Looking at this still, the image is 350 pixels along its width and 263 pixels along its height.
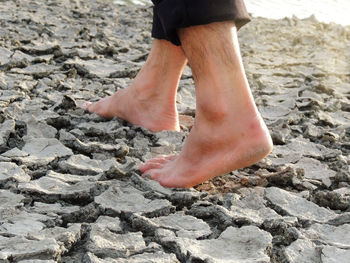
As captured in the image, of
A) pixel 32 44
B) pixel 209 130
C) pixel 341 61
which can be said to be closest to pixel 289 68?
pixel 341 61

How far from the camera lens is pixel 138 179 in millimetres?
1545

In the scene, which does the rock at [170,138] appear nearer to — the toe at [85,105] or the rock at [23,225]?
the toe at [85,105]

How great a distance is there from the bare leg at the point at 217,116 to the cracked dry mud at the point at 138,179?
78 millimetres

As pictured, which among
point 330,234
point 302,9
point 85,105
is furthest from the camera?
point 302,9

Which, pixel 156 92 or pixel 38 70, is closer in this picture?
pixel 156 92

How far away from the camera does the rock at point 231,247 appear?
118 cm

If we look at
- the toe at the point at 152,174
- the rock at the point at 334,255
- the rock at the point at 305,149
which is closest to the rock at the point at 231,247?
the rock at the point at 334,255

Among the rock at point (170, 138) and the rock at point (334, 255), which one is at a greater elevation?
the rock at point (334, 255)

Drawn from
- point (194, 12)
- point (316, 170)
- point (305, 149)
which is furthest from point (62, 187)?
point (305, 149)

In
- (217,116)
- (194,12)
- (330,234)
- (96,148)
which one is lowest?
(96,148)

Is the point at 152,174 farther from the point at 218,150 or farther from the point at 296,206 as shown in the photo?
the point at 296,206

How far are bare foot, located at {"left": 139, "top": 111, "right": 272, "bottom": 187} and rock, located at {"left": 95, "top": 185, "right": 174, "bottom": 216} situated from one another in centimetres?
11

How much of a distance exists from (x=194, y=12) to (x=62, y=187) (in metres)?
0.58

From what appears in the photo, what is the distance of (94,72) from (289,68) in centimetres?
Result: 127
